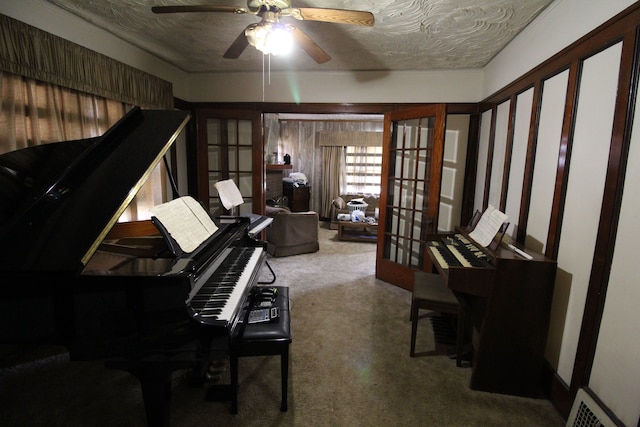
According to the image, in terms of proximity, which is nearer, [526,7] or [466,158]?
[526,7]

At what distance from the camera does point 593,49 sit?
154 cm

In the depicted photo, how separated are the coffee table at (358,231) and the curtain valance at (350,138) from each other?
8.27ft

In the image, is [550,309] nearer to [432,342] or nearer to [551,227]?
[551,227]

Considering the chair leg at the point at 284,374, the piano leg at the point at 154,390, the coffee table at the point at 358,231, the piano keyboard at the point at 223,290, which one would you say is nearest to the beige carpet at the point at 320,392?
the chair leg at the point at 284,374

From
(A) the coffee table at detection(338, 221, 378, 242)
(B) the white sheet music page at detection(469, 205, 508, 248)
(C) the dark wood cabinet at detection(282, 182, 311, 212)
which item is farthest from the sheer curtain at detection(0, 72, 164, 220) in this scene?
(C) the dark wood cabinet at detection(282, 182, 311, 212)

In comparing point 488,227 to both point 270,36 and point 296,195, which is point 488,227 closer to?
point 270,36

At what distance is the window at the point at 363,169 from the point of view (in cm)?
744

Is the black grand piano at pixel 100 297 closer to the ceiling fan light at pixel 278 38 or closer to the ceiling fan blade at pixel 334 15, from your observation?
the ceiling fan light at pixel 278 38

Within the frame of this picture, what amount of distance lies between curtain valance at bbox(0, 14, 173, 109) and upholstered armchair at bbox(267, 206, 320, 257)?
2136mm

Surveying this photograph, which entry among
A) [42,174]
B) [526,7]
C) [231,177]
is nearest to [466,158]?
[526,7]

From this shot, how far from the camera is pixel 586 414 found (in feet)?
4.64

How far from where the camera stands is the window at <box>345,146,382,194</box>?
7.44 meters

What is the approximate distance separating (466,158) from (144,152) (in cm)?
318

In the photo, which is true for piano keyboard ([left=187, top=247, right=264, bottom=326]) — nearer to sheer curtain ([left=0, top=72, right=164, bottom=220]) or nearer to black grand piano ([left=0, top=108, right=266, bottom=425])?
black grand piano ([left=0, top=108, right=266, bottom=425])
